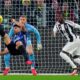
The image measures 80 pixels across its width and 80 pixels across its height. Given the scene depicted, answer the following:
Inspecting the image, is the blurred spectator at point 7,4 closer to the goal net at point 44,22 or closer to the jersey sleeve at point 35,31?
the goal net at point 44,22

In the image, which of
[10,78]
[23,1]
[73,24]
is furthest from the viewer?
[23,1]

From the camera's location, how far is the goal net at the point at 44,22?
765 inches

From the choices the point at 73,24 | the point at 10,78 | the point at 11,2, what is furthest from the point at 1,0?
the point at 10,78

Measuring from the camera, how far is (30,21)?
19562mm

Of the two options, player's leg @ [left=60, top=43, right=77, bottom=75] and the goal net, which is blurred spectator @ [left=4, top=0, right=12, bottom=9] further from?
player's leg @ [left=60, top=43, right=77, bottom=75]

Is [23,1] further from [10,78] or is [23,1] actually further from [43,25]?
[10,78]

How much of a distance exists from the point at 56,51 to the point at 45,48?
1.17ft

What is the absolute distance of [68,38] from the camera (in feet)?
58.9

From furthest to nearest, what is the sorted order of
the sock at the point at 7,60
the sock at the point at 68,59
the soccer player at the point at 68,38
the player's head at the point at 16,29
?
the sock at the point at 7,60 → the soccer player at the point at 68,38 → the sock at the point at 68,59 → the player's head at the point at 16,29

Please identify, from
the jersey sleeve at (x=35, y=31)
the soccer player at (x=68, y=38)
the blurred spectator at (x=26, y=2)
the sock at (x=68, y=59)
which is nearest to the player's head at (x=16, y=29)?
the jersey sleeve at (x=35, y=31)

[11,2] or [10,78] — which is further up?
[11,2]

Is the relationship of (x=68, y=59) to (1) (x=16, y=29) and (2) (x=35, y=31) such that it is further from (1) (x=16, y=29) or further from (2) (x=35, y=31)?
(1) (x=16, y=29)

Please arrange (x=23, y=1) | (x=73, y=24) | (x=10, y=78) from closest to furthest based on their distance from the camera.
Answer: (x=10, y=78) → (x=73, y=24) → (x=23, y=1)

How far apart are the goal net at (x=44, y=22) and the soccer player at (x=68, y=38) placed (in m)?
1.42
